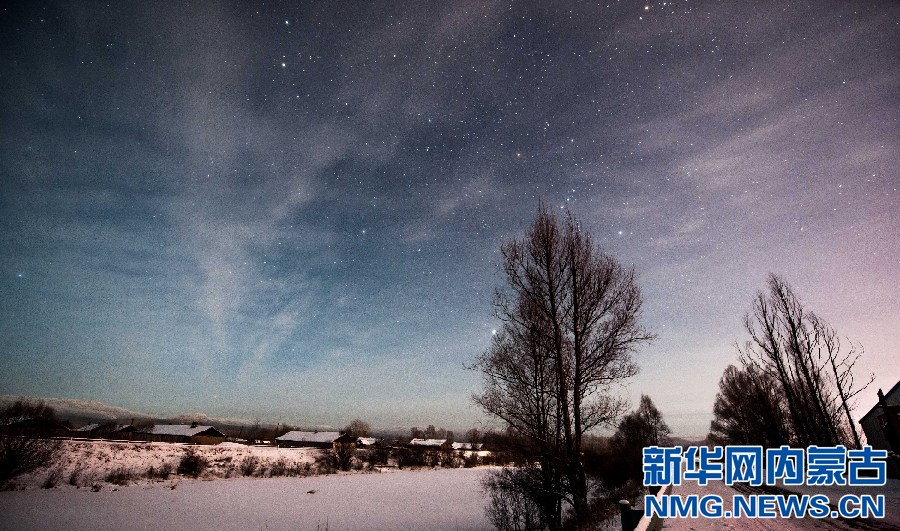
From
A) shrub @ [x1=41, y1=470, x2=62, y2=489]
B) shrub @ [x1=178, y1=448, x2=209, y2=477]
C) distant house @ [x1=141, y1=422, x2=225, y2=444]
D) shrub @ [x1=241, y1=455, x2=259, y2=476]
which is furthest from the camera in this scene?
distant house @ [x1=141, y1=422, x2=225, y2=444]

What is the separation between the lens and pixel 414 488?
127ft

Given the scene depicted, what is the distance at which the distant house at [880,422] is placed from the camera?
75.7ft

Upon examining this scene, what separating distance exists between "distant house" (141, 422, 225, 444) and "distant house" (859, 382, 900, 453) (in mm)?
93486

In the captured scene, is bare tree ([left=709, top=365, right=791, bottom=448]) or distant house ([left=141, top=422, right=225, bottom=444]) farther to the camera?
distant house ([left=141, top=422, right=225, bottom=444])

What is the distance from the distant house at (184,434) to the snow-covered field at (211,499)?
2951 centimetres

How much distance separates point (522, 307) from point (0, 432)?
40737 mm

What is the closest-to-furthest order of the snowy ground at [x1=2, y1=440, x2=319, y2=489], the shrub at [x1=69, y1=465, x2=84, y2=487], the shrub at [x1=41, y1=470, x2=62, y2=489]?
the shrub at [x1=41, y1=470, x2=62, y2=489], the shrub at [x1=69, y1=465, x2=84, y2=487], the snowy ground at [x1=2, y1=440, x2=319, y2=489]

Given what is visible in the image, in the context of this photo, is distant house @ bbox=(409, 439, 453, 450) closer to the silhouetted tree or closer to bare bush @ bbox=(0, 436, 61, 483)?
the silhouetted tree

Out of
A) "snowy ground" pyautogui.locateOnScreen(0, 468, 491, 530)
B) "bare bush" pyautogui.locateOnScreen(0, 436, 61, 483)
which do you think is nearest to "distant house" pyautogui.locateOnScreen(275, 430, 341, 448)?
"snowy ground" pyautogui.locateOnScreen(0, 468, 491, 530)

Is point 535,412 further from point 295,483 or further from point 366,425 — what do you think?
point 366,425

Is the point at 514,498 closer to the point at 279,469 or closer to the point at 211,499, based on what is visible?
the point at 211,499

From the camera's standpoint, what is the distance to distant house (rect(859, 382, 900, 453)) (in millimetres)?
23062

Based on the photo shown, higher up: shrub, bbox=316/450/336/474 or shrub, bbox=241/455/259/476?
shrub, bbox=241/455/259/476

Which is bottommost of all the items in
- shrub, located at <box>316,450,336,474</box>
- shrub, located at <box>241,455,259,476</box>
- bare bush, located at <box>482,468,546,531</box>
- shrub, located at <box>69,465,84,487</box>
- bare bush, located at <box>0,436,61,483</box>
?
shrub, located at <box>316,450,336,474</box>
